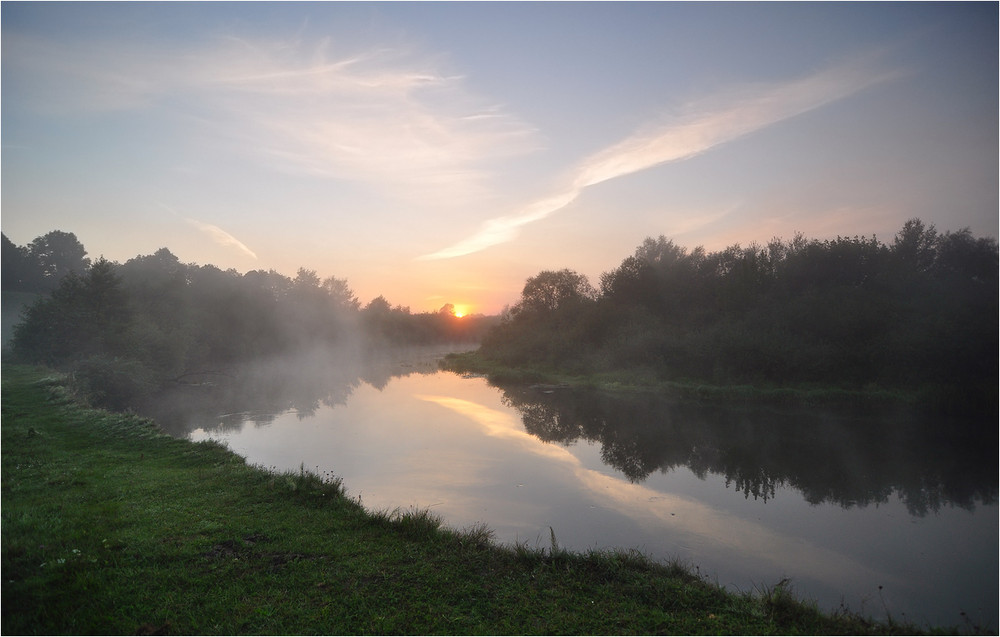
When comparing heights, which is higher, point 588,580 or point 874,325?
point 874,325

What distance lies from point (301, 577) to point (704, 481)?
10417mm

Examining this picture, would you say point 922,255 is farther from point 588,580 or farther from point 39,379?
point 39,379

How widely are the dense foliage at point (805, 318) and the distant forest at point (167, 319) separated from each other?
1121 inches

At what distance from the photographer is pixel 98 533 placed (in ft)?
21.7

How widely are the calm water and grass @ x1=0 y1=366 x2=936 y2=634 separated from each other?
5.88ft

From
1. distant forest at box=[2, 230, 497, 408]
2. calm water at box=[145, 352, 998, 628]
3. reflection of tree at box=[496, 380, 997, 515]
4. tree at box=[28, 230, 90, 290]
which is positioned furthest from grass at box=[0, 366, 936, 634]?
tree at box=[28, 230, 90, 290]

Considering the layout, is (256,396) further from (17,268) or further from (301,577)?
(17,268)

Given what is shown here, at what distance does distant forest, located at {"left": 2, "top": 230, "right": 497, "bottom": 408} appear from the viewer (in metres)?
31.4

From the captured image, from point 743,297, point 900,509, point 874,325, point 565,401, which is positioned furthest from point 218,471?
point 743,297

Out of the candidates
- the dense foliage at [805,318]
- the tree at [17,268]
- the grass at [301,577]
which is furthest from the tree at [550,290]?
the tree at [17,268]

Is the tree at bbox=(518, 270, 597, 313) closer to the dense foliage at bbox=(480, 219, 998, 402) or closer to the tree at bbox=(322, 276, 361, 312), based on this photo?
the dense foliage at bbox=(480, 219, 998, 402)

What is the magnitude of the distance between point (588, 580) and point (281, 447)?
12.4 metres

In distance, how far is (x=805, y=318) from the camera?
93.5 feet

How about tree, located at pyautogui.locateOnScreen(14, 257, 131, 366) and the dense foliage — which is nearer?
the dense foliage
